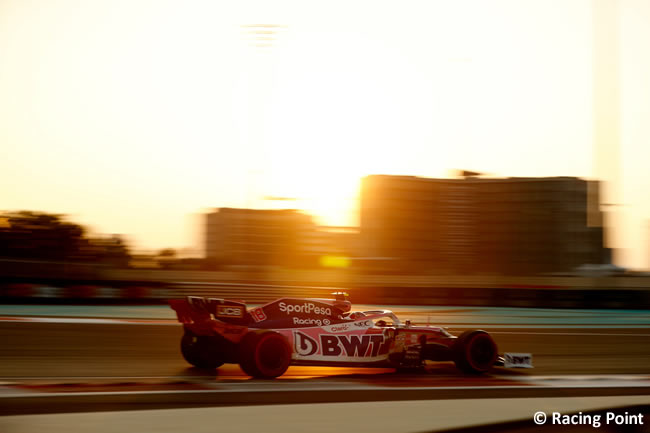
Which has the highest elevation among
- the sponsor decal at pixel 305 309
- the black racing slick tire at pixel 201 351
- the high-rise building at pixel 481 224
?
the high-rise building at pixel 481 224

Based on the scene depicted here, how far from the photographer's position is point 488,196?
301 feet

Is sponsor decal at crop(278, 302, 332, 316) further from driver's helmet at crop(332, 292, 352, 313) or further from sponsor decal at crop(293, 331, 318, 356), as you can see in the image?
sponsor decal at crop(293, 331, 318, 356)

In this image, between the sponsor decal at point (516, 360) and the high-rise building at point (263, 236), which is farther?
Result: the high-rise building at point (263, 236)

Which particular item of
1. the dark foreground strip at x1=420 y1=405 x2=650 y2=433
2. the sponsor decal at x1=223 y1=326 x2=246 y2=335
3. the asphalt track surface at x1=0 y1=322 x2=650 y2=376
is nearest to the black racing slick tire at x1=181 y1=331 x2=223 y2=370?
the asphalt track surface at x1=0 y1=322 x2=650 y2=376

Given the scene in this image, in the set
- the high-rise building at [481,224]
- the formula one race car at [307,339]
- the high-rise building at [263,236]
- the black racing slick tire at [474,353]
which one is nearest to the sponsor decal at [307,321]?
the formula one race car at [307,339]

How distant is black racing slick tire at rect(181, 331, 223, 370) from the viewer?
1097 cm

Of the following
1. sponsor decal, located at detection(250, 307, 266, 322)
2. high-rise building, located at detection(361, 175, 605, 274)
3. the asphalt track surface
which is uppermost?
high-rise building, located at detection(361, 175, 605, 274)

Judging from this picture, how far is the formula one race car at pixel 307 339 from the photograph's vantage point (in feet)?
34.4

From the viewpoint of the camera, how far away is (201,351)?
437 inches

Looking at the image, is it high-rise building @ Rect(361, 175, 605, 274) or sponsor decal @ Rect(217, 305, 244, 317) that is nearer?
sponsor decal @ Rect(217, 305, 244, 317)

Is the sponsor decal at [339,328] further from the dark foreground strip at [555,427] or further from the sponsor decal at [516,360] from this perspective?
the dark foreground strip at [555,427]

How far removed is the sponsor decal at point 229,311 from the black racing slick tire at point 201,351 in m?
0.46

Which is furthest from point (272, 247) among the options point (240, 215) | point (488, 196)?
point (488, 196)

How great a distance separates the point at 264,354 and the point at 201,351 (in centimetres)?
128
